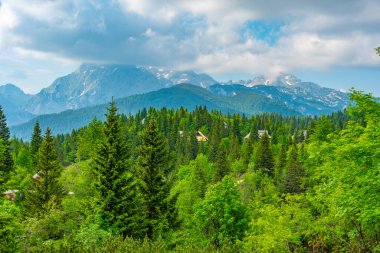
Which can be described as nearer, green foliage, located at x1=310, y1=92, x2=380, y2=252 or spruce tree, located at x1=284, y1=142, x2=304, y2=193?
green foliage, located at x1=310, y1=92, x2=380, y2=252

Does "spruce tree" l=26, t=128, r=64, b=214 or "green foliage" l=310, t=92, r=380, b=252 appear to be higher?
"green foliage" l=310, t=92, r=380, b=252

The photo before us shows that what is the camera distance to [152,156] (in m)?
32.4

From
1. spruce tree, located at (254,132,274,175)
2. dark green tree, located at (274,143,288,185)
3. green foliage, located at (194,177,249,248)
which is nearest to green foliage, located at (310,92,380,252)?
green foliage, located at (194,177,249,248)

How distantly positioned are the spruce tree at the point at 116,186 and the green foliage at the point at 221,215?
6.09 m

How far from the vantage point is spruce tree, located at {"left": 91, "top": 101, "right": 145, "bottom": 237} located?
2877cm

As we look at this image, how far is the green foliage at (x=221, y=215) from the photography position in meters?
32.6

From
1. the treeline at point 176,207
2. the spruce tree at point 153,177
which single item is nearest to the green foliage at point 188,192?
the treeline at point 176,207

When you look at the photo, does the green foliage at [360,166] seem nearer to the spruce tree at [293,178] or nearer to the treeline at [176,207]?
the treeline at [176,207]

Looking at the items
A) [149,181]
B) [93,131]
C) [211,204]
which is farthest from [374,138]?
[93,131]

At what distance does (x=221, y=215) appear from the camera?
33.2m

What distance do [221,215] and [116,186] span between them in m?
10.5

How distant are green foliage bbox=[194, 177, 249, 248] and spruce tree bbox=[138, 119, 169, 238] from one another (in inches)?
145

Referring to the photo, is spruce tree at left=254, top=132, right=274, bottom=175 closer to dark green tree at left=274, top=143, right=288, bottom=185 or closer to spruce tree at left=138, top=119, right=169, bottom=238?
dark green tree at left=274, top=143, right=288, bottom=185

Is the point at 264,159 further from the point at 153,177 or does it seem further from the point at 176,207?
the point at 153,177
